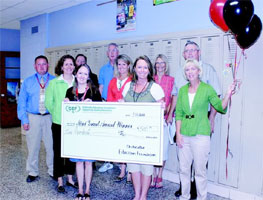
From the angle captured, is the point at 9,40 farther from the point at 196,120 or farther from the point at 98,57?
the point at 196,120

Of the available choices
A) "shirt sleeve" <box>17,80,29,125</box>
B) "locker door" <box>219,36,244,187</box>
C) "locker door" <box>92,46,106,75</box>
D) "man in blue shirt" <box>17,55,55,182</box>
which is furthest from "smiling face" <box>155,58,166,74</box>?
"shirt sleeve" <box>17,80,29,125</box>

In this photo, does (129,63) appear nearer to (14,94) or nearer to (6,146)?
(6,146)

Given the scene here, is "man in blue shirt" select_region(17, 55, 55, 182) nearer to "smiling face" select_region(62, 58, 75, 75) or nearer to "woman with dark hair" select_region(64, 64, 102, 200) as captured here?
"smiling face" select_region(62, 58, 75, 75)

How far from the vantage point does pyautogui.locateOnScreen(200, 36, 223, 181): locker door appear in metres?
3.20

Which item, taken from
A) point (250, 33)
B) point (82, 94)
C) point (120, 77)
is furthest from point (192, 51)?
point (82, 94)

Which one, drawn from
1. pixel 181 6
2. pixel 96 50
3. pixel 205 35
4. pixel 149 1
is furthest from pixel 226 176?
pixel 96 50

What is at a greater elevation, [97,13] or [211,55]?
[97,13]

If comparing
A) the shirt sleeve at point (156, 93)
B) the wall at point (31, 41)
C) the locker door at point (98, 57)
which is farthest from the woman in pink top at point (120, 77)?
the wall at point (31, 41)

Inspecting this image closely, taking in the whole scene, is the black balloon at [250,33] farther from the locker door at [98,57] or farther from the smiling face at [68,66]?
the locker door at [98,57]

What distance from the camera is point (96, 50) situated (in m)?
4.79

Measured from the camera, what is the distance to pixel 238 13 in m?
2.36

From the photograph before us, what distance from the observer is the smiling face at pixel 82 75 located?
2824mm

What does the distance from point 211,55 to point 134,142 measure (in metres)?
1.45

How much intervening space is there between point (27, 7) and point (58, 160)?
3687 mm
